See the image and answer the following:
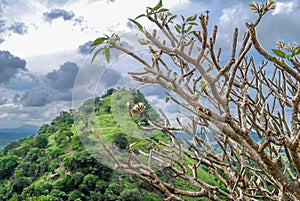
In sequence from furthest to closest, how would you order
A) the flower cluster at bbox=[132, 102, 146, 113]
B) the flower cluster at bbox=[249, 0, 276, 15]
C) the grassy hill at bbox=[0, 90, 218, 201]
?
the grassy hill at bbox=[0, 90, 218, 201] → the flower cluster at bbox=[132, 102, 146, 113] → the flower cluster at bbox=[249, 0, 276, 15]

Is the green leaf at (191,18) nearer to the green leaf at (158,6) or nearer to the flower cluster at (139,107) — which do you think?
the green leaf at (158,6)

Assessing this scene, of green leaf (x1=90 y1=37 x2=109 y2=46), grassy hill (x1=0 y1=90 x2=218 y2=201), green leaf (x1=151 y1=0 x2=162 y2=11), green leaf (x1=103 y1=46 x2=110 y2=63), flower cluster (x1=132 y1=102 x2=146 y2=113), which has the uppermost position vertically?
green leaf (x1=151 y1=0 x2=162 y2=11)

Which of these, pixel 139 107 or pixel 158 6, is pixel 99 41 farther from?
pixel 139 107

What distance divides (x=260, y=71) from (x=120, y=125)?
24.2 inches

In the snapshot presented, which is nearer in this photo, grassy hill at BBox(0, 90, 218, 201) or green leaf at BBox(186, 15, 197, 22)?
green leaf at BBox(186, 15, 197, 22)

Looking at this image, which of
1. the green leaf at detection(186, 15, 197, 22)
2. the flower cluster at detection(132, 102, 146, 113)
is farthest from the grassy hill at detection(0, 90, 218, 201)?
the green leaf at detection(186, 15, 197, 22)

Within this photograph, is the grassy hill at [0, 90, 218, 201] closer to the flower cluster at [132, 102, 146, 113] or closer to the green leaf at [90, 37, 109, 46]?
the flower cluster at [132, 102, 146, 113]

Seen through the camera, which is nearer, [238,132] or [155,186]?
[238,132]

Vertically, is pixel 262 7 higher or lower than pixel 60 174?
higher

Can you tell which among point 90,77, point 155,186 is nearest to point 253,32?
point 155,186

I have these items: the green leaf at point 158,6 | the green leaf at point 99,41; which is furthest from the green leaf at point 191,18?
the green leaf at point 99,41

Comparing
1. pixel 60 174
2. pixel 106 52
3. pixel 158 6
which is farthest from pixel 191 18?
pixel 60 174

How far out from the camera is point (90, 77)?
89 centimetres

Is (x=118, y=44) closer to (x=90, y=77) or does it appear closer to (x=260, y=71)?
(x=90, y=77)
